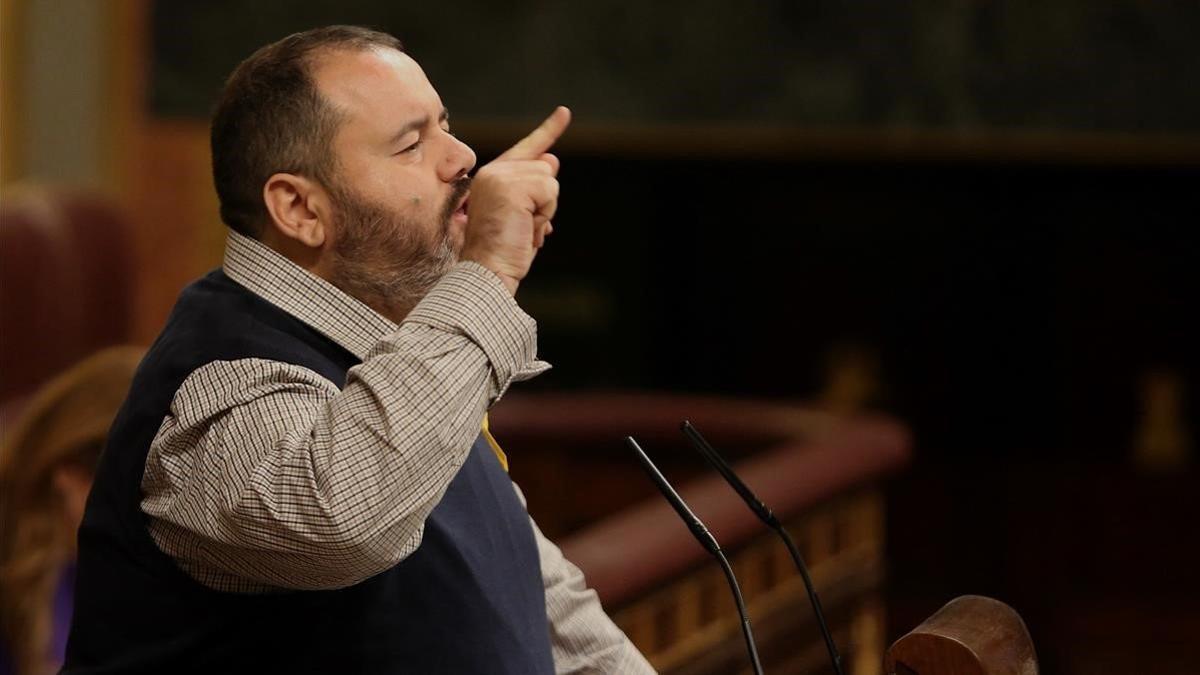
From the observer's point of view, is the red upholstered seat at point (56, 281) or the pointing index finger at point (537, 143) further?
the red upholstered seat at point (56, 281)

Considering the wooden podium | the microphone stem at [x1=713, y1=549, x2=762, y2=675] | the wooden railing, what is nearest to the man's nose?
the microphone stem at [x1=713, y1=549, x2=762, y2=675]

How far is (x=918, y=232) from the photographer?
19.1 feet

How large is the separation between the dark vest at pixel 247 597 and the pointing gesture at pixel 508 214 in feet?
0.55

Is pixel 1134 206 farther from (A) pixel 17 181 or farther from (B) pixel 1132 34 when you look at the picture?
(A) pixel 17 181

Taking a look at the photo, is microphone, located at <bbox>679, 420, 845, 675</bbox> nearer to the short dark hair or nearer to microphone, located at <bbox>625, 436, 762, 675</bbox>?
microphone, located at <bbox>625, 436, 762, 675</bbox>

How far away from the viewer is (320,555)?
1.26 metres

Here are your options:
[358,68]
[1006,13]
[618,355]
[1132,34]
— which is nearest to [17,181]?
[618,355]

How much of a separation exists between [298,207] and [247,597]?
32 centimetres

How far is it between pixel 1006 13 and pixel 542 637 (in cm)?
372

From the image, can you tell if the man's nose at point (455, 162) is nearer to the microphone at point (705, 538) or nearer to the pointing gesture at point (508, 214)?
the pointing gesture at point (508, 214)

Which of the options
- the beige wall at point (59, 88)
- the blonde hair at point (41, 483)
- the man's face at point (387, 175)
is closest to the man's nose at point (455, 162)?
the man's face at point (387, 175)

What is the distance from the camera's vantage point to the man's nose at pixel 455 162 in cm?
150

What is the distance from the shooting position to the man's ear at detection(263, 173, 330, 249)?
1476 millimetres

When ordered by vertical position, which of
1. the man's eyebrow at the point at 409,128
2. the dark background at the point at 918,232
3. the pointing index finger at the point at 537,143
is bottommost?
the dark background at the point at 918,232
